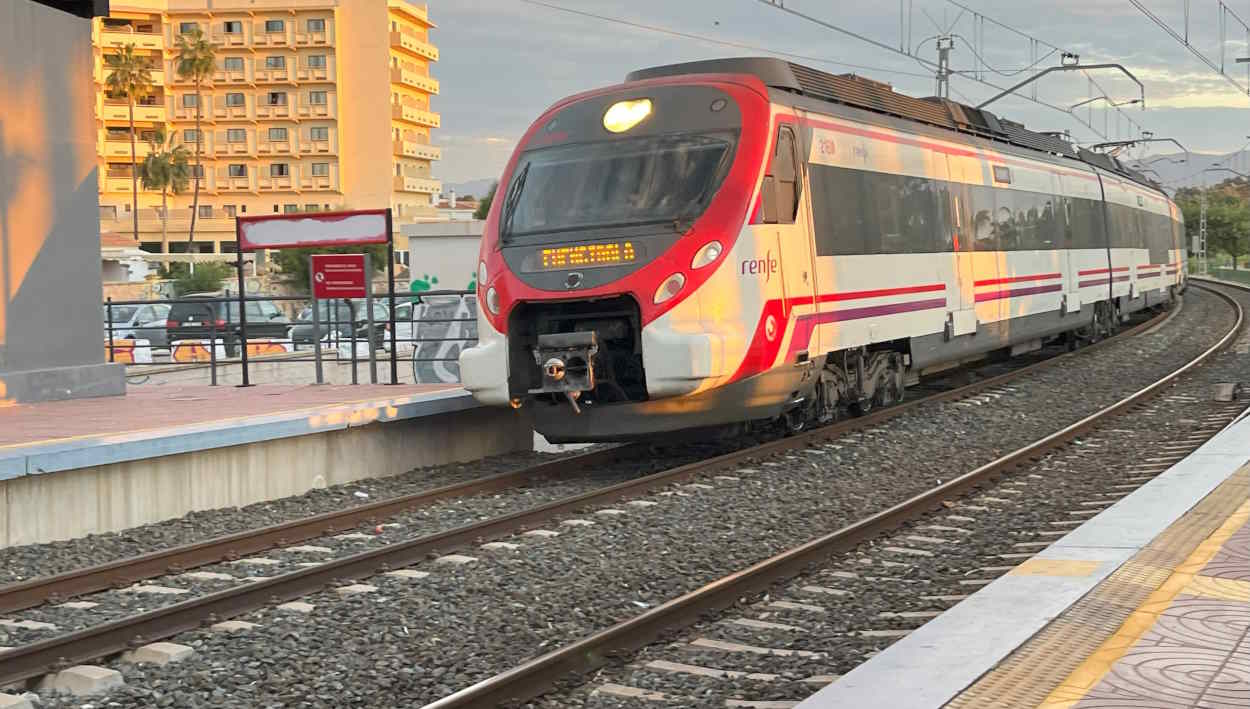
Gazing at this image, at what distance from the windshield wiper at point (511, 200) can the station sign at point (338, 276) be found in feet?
13.1

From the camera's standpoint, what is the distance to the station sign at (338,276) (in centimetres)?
1625

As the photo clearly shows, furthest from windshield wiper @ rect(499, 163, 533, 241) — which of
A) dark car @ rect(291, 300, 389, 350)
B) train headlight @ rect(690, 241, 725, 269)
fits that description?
dark car @ rect(291, 300, 389, 350)

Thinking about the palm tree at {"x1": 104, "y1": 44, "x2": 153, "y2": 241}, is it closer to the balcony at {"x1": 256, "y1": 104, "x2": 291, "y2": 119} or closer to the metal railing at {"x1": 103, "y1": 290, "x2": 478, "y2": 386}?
the balcony at {"x1": 256, "y1": 104, "x2": 291, "y2": 119}

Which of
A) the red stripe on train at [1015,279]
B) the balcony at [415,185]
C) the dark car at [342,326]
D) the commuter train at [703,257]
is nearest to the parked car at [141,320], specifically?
the dark car at [342,326]

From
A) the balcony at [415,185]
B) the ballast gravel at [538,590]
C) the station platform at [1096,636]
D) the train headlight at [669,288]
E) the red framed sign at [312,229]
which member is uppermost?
the balcony at [415,185]

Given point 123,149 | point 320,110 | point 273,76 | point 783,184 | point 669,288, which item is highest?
point 273,76

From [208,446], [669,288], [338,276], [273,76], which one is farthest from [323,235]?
[273,76]

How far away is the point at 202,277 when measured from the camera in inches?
2788

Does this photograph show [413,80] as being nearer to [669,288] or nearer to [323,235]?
[323,235]

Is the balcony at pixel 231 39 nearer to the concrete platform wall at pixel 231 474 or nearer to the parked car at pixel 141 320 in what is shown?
the parked car at pixel 141 320

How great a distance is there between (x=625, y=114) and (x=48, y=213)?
659 cm

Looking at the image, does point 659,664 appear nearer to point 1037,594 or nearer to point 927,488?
point 1037,594

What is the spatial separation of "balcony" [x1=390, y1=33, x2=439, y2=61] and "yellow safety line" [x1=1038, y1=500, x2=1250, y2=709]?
99.1 meters

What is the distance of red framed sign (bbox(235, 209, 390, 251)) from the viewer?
53.6ft
